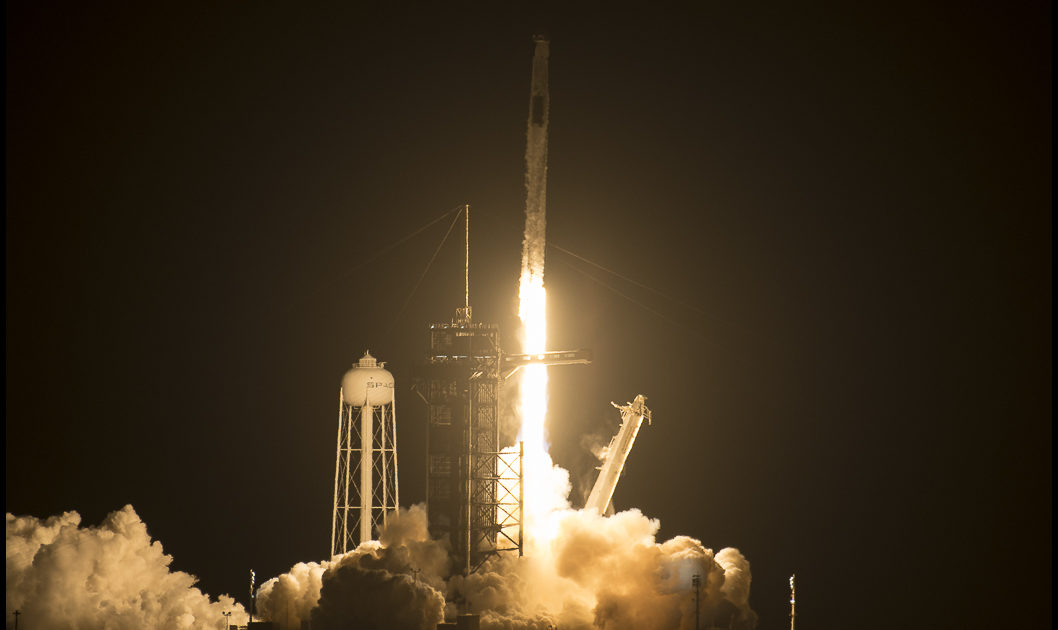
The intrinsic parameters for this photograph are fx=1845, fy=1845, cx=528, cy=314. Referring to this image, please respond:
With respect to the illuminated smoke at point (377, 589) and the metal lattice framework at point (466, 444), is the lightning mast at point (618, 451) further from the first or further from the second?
the illuminated smoke at point (377, 589)

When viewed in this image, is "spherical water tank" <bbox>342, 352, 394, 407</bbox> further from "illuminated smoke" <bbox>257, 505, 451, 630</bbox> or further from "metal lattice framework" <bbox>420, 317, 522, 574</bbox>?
"illuminated smoke" <bbox>257, 505, 451, 630</bbox>

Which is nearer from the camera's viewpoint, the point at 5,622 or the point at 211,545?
the point at 5,622

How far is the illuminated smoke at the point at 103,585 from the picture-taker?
1817 inches

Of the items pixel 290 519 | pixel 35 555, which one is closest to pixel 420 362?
pixel 35 555

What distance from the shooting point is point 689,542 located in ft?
141

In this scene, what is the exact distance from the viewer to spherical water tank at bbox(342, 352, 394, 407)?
47375 millimetres

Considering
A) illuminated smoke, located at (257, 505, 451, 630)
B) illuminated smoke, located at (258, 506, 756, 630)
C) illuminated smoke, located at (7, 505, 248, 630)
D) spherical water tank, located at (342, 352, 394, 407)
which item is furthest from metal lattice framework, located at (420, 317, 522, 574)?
illuminated smoke, located at (7, 505, 248, 630)

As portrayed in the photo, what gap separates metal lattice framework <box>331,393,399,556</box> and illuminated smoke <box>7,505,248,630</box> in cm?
382

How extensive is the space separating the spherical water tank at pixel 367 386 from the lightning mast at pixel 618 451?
6.14m

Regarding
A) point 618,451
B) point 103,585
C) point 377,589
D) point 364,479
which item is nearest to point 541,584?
point 618,451

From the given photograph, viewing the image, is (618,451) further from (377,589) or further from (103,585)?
(103,585)

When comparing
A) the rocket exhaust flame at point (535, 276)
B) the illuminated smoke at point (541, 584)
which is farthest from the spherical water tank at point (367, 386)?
the illuminated smoke at point (541, 584)

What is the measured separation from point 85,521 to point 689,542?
76.1 feet

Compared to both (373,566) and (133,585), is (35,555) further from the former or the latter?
(373,566)
